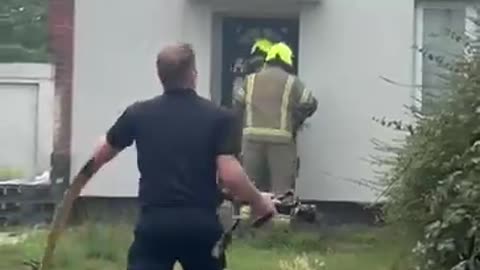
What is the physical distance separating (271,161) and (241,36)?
1.78m

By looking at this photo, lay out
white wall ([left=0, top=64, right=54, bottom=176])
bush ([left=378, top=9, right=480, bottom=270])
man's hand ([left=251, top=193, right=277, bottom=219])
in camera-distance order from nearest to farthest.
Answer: bush ([left=378, top=9, right=480, bottom=270])
man's hand ([left=251, top=193, right=277, bottom=219])
white wall ([left=0, top=64, right=54, bottom=176])

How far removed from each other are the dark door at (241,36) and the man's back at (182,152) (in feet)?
26.8

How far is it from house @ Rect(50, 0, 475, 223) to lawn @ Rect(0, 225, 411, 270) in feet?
4.23

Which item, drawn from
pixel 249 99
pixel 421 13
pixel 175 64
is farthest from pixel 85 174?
pixel 421 13

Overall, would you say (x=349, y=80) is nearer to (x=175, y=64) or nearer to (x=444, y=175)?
(x=444, y=175)

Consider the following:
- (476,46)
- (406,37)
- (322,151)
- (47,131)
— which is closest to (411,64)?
(406,37)

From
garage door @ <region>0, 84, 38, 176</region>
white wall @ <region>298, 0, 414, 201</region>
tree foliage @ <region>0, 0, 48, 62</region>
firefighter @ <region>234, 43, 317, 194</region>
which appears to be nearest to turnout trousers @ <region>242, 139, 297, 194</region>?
firefighter @ <region>234, 43, 317, 194</region>

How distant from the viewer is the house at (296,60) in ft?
51.0

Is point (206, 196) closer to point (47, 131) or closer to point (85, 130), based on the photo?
Answer: point (85, 130)

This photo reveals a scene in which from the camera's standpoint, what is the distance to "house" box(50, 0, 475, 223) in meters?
15.6

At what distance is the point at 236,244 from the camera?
14023mm

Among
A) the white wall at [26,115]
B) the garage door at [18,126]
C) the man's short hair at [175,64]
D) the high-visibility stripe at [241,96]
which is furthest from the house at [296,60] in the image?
the man's short hair at [175,64]

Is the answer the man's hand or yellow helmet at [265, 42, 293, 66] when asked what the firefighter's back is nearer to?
yellow helmet at [265, 42, 293, 66]

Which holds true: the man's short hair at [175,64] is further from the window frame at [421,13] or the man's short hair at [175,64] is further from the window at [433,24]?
the window frame at [421,13]
